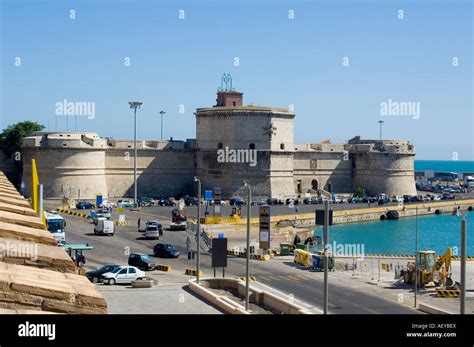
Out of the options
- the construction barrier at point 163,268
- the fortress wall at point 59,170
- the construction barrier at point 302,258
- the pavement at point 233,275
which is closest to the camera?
the pavement at point 233,275

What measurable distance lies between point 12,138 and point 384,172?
125 feet

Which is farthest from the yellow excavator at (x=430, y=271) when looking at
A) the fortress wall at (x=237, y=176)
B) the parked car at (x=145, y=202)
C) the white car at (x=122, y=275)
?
the fortress wall at (x=237, y=176)

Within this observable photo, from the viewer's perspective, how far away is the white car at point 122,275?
25.2 meters

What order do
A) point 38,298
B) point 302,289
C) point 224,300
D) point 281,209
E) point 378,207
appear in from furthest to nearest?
point 378,207 → point 281,209 → point 302,289 → point 224,300 → point 38,298

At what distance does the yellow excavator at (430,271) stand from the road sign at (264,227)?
775 centimetres

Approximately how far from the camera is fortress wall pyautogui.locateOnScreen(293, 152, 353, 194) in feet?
260

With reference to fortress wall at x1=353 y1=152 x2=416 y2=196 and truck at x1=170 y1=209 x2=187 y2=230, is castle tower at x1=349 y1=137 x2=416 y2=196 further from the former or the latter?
truck at x1=170 y1=209 x2=187 y2=230

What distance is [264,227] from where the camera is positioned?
37.8m

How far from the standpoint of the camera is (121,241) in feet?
134

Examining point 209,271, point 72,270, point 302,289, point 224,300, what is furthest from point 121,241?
point 72,270

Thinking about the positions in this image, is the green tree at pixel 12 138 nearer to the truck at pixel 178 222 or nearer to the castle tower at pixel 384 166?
the truck at pixel 178 222

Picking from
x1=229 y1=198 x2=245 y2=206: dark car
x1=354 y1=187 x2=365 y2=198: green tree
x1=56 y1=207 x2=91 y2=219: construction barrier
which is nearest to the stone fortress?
x1=229 y1=198 x2=245 y2=206: dark car

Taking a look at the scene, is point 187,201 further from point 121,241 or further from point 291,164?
point 121,241

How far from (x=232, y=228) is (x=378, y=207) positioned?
24750 mm
